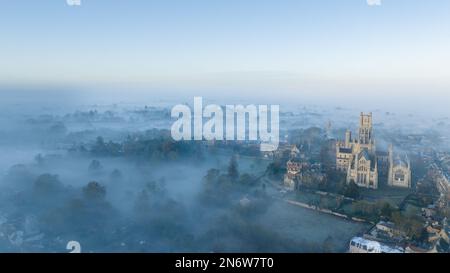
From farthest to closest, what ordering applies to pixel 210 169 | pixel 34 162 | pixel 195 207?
pixel 210 169 → pixel 34 162 → pixel 195 207

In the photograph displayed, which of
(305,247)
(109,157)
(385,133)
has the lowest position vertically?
(305,247)

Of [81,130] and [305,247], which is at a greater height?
[81,130]

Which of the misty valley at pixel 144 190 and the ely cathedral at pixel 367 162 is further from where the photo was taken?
the ely cathedral at pixel 367 162

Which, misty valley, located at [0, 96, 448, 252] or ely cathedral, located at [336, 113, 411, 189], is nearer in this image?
misty valley, located at [0, 96, 448, 252]

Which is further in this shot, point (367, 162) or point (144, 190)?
point (367, 162)

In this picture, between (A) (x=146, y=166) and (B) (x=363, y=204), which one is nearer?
(B) (x=363, y=204)
